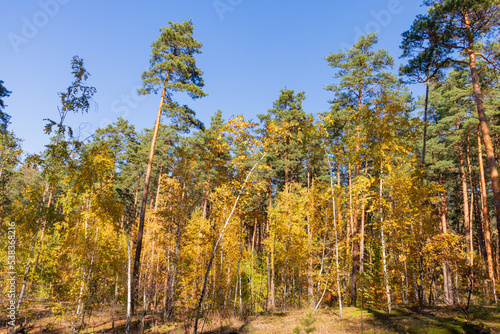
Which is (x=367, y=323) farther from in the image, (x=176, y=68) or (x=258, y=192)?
(x=176, y=68)

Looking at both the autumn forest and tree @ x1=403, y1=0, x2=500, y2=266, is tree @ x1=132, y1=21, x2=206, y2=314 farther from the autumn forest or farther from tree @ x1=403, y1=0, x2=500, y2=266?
tree @ x1=403, y1=0, x2=500, y2=266

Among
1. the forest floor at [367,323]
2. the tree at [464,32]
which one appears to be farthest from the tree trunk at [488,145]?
the forest floor at [367,323]

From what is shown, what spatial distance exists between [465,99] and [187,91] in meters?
19.6

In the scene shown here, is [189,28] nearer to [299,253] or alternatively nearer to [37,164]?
[37,164]

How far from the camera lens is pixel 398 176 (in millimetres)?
9859

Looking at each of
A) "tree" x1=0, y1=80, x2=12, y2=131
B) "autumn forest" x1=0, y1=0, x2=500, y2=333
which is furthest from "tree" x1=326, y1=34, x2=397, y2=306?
"tree" x1=0, y1=80, x2=12, y2=131

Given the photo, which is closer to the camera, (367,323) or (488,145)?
(367,323)

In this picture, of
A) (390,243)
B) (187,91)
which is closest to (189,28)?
(187,91)

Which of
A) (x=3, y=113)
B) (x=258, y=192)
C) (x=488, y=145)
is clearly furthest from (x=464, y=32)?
(x=3, y=113)

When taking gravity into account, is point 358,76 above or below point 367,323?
above

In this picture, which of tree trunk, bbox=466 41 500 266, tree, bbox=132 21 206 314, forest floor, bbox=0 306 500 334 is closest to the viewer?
forest floor, bbox=0 306 500 334

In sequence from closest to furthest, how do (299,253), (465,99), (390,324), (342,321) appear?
(390,324) < (342,321) < (299,253) < (465,99)

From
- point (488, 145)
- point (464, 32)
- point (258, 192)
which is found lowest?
point (258, 192)

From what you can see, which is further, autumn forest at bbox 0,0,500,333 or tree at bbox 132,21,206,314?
tree at bbox 132,21,206,314
